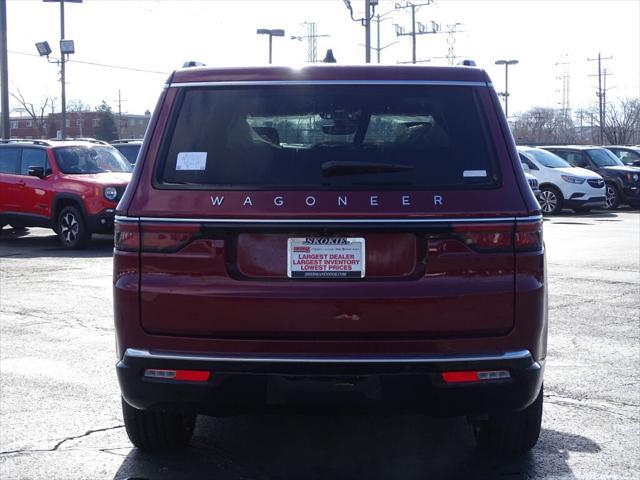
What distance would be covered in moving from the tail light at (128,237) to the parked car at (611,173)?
24094mm

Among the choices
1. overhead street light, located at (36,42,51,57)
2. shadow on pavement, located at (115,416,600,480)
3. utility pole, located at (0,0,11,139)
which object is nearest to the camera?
shadow on pavement, located at (115,416,600,480)

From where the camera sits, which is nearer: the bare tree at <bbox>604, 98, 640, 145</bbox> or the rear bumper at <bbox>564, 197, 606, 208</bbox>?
the rear bumper at <bbox>564, 197, 606, 208</bbox>

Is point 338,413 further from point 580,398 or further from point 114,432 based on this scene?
point 580,398

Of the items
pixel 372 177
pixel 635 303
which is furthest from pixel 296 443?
pixel 635 303

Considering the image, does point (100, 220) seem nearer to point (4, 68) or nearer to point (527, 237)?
point (4, 68)

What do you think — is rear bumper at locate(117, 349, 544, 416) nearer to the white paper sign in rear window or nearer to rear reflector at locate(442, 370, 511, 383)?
rear reflector at locate(442, 370, 511, 383)

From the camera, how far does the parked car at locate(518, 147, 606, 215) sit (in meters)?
24.5

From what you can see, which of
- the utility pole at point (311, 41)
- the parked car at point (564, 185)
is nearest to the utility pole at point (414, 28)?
the utility pole at point (311, 41)

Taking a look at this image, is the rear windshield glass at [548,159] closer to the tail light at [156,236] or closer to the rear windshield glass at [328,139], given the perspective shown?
the rear windshield glass at [328,139]

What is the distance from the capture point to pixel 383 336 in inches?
156

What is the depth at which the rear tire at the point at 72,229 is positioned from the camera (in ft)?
51.4

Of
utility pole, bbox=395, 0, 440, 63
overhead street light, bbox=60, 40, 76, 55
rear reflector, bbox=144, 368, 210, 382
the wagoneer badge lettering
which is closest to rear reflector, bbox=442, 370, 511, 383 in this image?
the wagoneer badge lettering

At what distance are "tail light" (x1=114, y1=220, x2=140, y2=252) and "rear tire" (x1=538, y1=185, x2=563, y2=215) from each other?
21.4 meters

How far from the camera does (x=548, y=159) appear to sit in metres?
25.4
